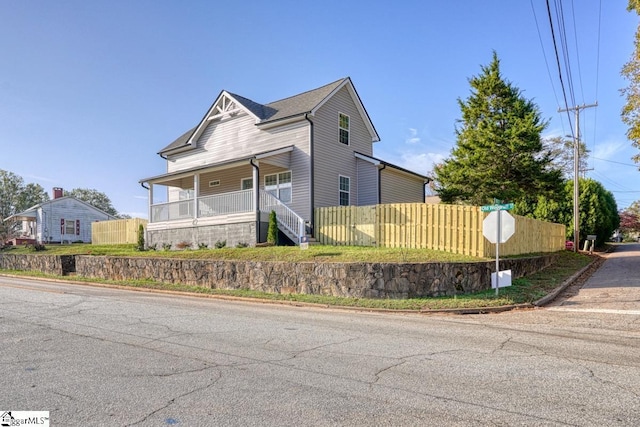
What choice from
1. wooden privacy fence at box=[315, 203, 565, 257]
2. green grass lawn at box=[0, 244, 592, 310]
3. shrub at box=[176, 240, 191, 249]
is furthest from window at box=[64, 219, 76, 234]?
wooden privacy fence at box=[315, 203, 565, 257]

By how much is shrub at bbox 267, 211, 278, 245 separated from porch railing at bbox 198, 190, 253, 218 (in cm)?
144

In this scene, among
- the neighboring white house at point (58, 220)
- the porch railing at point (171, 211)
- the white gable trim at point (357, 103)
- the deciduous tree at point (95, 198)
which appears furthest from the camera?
the deciduous tree at point (95, 198)

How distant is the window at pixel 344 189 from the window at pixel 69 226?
35.5 metres

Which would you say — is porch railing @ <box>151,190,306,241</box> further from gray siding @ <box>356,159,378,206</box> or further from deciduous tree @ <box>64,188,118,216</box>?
deciduous tree @ <box>64,188,118,216</box>

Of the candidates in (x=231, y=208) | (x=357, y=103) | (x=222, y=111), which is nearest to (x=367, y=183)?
(x=357, y=103)

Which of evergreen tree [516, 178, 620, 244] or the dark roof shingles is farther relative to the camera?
evergreen tree [516, 178, 620, 244]

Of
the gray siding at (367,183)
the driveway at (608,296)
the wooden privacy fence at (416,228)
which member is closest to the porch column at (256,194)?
the wooden privacy fence at (416,228)

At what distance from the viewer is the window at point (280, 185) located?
21180 millimetres

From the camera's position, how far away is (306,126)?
20703 mm

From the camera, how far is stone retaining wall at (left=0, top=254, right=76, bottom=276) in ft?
72.2

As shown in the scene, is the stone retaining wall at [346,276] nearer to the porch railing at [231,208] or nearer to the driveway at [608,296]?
the driveway at [608,296]

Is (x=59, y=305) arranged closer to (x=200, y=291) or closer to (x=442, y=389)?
(x=200, y=291)

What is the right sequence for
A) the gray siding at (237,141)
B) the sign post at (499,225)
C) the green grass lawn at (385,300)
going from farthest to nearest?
the gray siding at (237,141)
the sign post at (499,225)
the green grass lawn at (385,300)

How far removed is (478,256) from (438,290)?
9.20 feet
